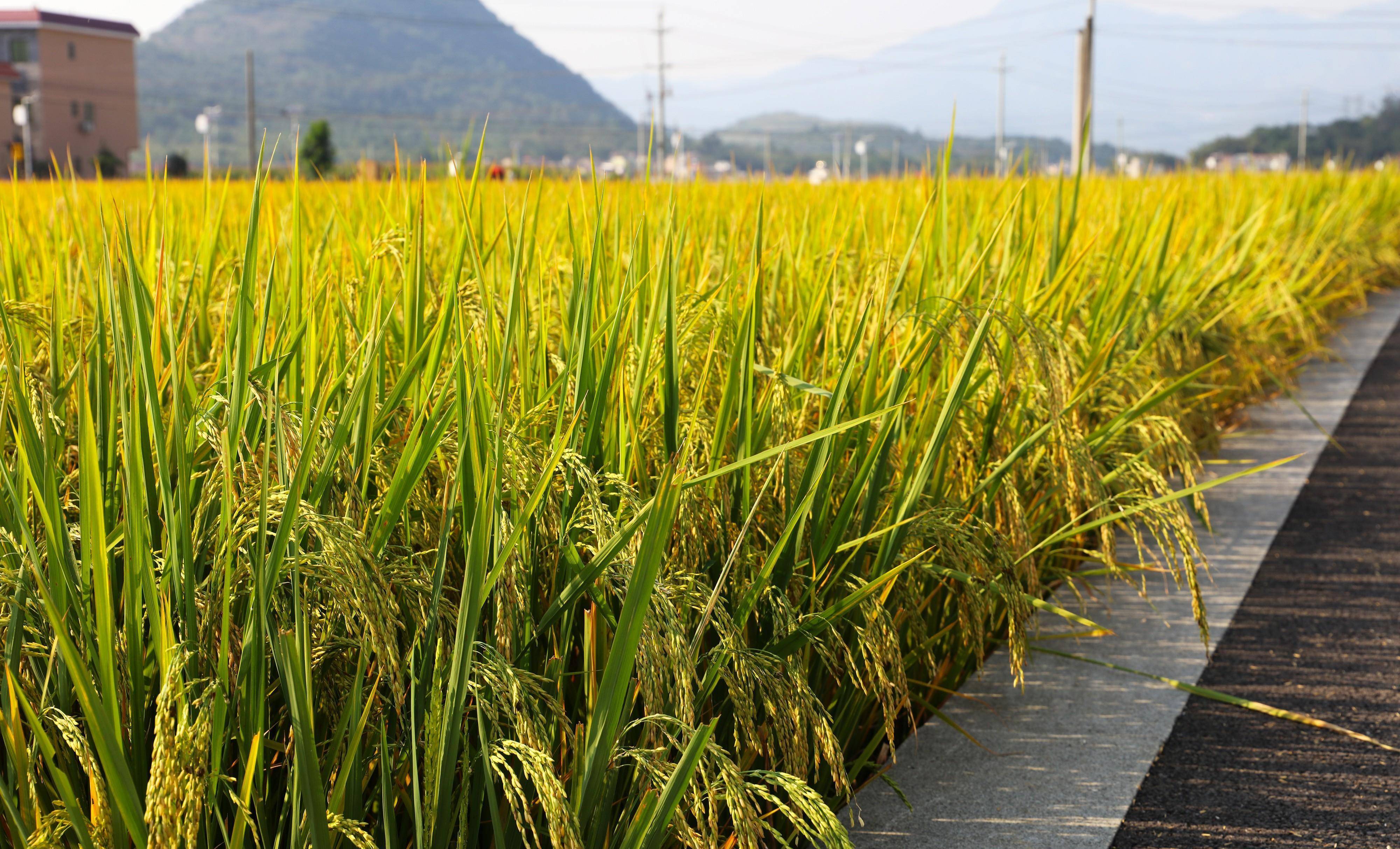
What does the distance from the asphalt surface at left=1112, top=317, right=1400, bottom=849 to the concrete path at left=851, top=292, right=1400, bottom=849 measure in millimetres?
41

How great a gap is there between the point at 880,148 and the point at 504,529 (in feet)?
261

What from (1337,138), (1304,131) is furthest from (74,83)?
(1337,138)

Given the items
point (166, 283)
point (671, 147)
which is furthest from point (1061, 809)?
point (671, 147)

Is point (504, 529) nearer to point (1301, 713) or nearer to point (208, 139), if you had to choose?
point (208, 139)

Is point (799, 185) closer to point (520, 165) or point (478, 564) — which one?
point (520, 165)

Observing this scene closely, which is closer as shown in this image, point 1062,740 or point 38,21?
point 1062,740

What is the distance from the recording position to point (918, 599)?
1754 mm

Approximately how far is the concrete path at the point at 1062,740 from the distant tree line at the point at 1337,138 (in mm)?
40136

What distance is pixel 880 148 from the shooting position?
3019 inches

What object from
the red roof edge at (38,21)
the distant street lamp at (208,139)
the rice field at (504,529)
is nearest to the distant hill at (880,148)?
the rice field at (504,529)

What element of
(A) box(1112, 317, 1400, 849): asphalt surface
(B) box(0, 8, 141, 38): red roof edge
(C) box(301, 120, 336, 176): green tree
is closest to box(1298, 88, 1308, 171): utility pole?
(C) box(301, 120, 336, 176): green tree

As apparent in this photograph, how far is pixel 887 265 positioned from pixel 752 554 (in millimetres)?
→ 565

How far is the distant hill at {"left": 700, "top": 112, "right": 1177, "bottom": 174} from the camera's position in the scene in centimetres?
396

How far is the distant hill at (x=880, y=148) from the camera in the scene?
13.0ft
